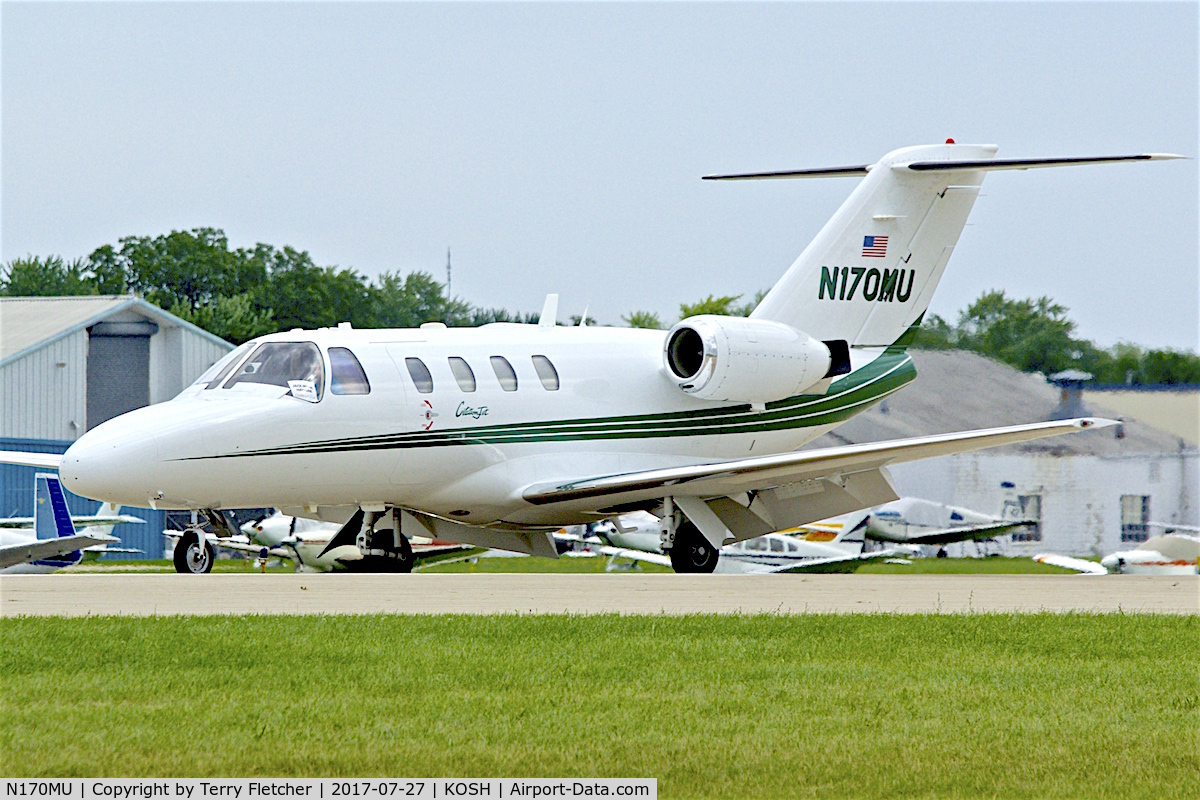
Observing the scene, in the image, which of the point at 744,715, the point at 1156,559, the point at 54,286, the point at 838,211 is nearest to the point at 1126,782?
the point at 744,715

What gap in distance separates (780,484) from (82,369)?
3017 centimetres

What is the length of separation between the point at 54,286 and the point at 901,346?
52280 millimetres

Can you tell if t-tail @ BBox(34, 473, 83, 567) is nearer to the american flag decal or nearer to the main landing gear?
the main landing gear

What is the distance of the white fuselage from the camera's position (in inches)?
647

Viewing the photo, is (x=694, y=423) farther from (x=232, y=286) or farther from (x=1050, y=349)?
(x=232, y=286)

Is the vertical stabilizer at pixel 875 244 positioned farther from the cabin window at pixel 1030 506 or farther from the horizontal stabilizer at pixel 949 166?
the cabin window at pixel 1030 506

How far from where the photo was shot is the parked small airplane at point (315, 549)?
64.2 ft

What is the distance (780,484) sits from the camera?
19016 millimetres

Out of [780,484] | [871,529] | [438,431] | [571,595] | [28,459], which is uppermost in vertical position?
[438,431]

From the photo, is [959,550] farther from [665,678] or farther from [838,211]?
[665,678]

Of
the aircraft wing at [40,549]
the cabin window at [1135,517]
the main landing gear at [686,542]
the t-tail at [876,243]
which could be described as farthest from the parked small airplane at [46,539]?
the cabin window at [1135,517]

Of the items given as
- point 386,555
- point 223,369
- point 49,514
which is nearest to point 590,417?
point 386,555

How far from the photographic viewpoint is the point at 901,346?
2212 centimetres

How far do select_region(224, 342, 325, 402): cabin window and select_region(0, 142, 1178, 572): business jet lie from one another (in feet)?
0.08
